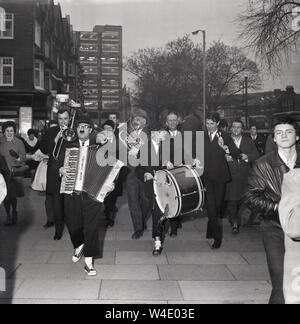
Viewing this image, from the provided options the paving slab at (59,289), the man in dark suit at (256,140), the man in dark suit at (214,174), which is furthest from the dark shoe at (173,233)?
the man in dark suit at (256,140)

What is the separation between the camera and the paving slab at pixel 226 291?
488 cm

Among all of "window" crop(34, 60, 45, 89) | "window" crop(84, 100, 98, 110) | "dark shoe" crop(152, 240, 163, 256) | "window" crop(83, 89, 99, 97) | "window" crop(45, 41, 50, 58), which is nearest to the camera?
"dark shoe" crop(152, 240, 163, 256)

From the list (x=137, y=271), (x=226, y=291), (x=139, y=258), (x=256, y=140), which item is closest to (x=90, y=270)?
(x=137, y=271)

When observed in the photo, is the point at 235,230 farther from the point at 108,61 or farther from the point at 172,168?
the point at 108,61

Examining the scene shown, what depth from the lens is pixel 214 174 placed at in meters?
7.23

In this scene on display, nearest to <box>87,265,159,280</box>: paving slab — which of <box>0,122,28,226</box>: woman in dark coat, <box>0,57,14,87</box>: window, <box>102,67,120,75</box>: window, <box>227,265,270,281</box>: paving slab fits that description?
<box>227,265,270,281</box>: paving slab

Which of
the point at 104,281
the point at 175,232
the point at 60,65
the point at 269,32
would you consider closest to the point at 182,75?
the point at 60,65

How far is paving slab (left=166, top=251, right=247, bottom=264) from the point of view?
639 cm

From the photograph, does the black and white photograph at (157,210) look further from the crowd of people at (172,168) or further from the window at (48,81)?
the window at (48,81)

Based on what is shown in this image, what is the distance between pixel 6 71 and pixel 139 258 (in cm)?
2702

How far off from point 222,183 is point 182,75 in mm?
31260

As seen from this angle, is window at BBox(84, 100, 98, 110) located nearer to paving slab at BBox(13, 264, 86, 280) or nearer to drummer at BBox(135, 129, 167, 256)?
drummer at BBox(135, 129, 167, 256)
